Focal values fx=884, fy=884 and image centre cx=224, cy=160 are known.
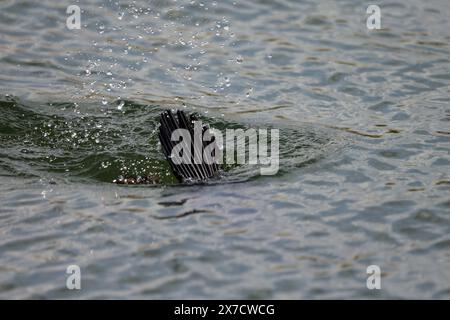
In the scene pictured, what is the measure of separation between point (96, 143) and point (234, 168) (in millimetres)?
1251

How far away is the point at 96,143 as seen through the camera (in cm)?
717

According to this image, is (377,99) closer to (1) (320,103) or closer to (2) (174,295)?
(1) (320,103)

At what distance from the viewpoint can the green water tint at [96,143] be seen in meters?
6.58

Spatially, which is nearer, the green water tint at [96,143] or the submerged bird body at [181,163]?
the submerged bird body at [181,163]

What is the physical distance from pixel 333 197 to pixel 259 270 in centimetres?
122

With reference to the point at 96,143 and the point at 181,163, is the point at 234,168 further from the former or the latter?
the point at 96,143

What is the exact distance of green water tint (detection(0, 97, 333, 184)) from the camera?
6578 millimetres

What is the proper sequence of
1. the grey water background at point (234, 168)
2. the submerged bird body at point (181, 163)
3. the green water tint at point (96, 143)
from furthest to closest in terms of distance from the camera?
the green water tint at point (96, 143), the submerged bird body at point (181, 163), the grey water background at point (234, 168)

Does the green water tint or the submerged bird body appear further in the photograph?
the green water tint

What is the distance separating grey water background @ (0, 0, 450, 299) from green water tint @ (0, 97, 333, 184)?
2cm

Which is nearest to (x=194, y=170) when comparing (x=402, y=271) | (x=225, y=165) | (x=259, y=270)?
(x=225, y=165)

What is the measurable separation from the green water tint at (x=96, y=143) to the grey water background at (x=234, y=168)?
22 millimetres

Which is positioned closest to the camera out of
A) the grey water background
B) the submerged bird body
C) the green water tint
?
the grey water background

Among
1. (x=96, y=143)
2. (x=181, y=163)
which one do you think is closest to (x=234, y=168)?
(x=181, y=163)
